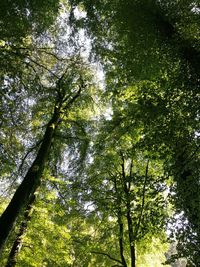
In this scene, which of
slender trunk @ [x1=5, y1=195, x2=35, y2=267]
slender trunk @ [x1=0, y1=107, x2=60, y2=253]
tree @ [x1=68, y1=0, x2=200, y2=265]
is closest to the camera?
tree @ [x1=68, y1=0, x2=200, y2=265]

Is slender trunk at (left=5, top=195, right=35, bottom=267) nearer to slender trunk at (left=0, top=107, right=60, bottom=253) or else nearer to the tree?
slender trunk at (left=0, top=107, right=60, bottom=253)

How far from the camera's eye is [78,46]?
1030 centimetres

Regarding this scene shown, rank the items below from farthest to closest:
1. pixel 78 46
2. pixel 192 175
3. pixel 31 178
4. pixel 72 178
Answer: pixel 72 178
pixel 78 46
pixel 31 178
pixel 192 175

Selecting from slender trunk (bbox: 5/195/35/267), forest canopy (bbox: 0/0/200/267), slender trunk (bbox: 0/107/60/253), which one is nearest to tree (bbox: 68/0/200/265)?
forest canopy (bbox: 0/0/200/267)

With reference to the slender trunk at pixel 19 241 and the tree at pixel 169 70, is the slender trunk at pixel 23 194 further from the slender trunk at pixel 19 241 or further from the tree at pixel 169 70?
the tree at pixel 169 70

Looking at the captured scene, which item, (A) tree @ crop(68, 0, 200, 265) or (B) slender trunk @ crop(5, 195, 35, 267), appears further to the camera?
(B) slender trunk @ crop(5, 195, 35, 267)

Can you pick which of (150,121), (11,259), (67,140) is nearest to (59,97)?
(67,140)

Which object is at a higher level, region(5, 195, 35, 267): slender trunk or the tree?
the tree

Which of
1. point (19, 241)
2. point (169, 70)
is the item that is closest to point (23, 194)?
point (19, 241)

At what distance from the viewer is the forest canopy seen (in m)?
7.20

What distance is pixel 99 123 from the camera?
13297mm

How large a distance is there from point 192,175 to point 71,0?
20.5 feet

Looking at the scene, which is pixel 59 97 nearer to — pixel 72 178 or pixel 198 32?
pixel 72 178

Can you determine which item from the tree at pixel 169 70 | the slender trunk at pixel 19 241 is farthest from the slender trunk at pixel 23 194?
the tree at pixel 169 70
